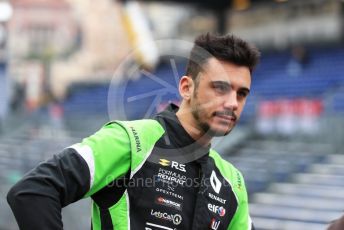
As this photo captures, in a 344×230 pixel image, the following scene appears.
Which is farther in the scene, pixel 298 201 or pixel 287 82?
pixel 287 82

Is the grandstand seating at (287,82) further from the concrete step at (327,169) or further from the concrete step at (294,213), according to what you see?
the concrete step at (294,213)

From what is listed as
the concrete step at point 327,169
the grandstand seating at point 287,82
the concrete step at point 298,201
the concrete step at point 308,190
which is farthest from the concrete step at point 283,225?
the grandstand seating at point 287,82

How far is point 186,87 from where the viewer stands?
2.61 meters

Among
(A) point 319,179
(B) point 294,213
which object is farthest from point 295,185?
(B) point 294,213

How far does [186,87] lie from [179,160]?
30 centimetres

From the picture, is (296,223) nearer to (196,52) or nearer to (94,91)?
(196,52)

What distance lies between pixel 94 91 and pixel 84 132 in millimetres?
6897

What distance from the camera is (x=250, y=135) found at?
13195mm

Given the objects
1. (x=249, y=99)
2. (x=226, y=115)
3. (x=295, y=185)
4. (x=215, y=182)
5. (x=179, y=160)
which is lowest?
(x=295, y=185)

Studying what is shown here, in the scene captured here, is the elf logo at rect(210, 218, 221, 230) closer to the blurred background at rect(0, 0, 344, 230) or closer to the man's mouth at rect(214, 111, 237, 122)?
the man's mouth at rect(214, 111, 237, 122)

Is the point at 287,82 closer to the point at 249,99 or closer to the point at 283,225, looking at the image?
the point at 249,99

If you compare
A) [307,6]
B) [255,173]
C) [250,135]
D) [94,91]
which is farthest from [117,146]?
[94,91]

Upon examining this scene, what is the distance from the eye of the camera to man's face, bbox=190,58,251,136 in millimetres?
2463

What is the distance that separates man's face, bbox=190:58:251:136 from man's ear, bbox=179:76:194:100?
4 centimetres
